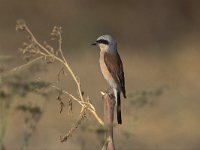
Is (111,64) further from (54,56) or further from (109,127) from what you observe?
(109,127)

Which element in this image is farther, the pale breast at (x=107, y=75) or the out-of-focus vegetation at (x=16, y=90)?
the pale breast at (x=107, y=75)

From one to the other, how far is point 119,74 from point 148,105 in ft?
3.60

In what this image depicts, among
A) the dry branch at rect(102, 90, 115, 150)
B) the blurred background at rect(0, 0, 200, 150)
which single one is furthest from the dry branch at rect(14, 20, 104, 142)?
the blurred background at rect(0, 0, 200, 150)

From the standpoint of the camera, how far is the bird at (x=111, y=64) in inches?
261

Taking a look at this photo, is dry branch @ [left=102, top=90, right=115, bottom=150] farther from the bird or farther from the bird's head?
the bird's head

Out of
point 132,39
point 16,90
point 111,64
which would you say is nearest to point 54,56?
point 16,90

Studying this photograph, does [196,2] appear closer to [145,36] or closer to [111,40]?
[145,36]

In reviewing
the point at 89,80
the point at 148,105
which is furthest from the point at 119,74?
the point at 89,80

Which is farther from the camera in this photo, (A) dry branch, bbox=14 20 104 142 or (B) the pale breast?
(B) the pale breast

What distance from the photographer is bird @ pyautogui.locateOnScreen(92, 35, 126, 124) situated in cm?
663

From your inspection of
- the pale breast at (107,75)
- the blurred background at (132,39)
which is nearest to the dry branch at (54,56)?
the pale breast at (107,75)

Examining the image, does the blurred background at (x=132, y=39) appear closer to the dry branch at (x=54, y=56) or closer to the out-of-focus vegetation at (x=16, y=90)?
the out-of-focus vegetation at (x=16, y=90)

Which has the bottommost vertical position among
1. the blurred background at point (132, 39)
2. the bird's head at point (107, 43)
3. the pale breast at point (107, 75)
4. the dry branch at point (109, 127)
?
the dry branch at point (109, 127)

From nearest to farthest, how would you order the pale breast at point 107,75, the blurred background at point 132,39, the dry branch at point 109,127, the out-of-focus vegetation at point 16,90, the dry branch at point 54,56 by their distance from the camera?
the dry branch at point 109,127, the dry branch at point 54,56, the out-of-focus vegetation at point 16,90, the pale breast at point 107,75, the blurred background at point 132,39
